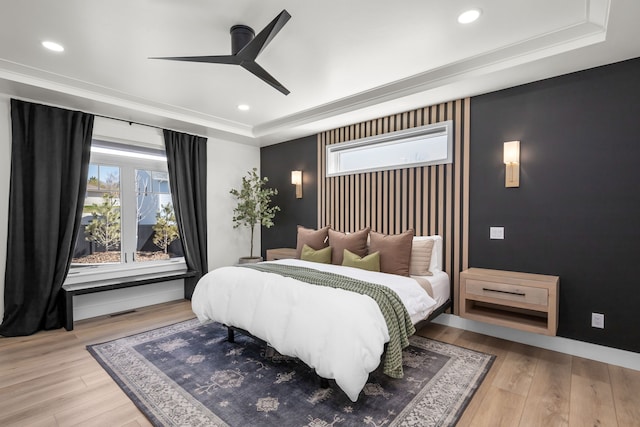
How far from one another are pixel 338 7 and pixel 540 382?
122 inches

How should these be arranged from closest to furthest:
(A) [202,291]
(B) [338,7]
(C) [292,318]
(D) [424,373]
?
(B) [338,7] < (C) [292,318] < (D) [424,373] < (A) [202,291]

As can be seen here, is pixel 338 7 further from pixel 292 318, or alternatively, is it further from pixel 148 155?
pixel 148 155

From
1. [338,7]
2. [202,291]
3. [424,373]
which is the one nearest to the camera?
[338,7]

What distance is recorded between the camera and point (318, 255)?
374cm

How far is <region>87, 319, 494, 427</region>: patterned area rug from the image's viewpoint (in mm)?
1923

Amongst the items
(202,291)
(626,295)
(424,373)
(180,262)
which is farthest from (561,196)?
(180,262)

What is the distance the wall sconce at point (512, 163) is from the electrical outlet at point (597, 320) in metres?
1.30

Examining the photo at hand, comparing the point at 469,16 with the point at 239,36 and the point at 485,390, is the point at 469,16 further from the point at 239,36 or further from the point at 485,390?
Result: the point at 485,390

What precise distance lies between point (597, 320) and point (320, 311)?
2.47 m

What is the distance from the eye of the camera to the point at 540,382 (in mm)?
2314

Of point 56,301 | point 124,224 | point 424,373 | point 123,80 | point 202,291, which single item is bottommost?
Result: point 424,373

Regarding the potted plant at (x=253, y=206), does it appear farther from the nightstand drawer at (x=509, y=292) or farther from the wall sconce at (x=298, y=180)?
the nightstand drawer at (x=509, y=292)

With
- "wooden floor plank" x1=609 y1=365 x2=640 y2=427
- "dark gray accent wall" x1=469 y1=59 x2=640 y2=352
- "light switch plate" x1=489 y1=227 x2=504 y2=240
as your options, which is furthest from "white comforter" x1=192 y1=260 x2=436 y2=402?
"wooden floor plank" x1=609 y1=365 x2=640 y2=427

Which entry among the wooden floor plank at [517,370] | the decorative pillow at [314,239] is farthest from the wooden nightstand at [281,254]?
the wooden floor plank at [517,370]
